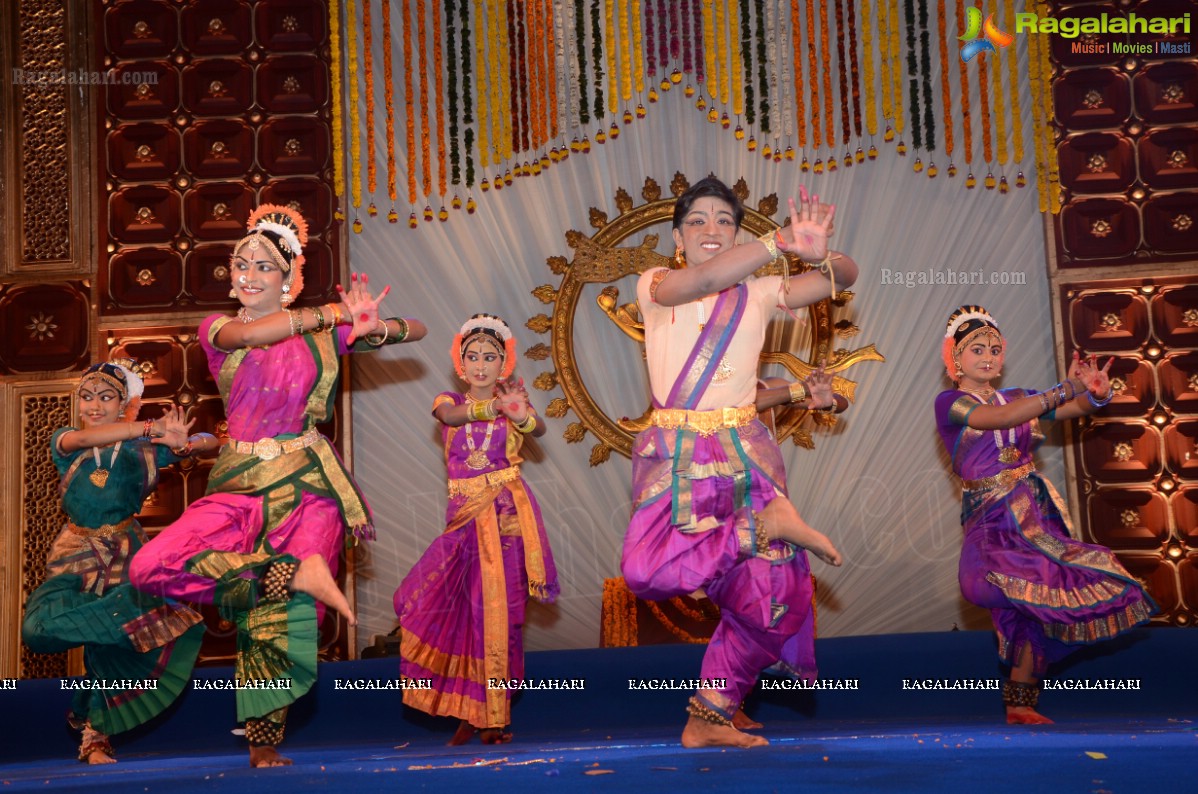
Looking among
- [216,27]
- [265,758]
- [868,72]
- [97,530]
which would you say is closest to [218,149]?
[216,27]

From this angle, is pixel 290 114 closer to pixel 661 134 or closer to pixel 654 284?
pixel 661 134

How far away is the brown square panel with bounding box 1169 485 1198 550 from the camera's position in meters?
5.16

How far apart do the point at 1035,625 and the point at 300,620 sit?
→ 7.52 ft

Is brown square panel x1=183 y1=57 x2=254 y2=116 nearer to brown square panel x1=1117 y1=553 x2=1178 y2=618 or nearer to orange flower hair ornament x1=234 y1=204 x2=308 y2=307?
orange flower hair ornament x1=234 y1=204 x2=308 y2=307

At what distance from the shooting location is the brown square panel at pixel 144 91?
561 cm

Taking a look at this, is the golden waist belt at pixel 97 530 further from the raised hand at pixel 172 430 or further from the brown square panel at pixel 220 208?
the brown square panel at pixel 220 208

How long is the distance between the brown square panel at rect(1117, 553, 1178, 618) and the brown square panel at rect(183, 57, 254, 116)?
455 centimetres

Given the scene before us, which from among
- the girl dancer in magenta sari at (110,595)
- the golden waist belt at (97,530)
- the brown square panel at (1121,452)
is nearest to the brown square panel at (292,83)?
the girl dancer in magenta sari at (110,595)

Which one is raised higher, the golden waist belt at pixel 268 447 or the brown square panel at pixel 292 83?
the brown square panel at pixel 292 83

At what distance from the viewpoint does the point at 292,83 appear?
18.3ft

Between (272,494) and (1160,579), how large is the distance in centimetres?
381

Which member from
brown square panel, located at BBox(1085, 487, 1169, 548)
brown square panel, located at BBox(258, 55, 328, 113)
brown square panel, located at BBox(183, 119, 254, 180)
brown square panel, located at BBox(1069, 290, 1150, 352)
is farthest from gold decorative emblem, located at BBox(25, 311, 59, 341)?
brown square panel, located at BBox(1085, 487, 1169, 548)

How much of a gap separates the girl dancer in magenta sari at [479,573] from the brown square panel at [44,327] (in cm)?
218

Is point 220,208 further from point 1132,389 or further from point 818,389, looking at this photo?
point 1132,389
